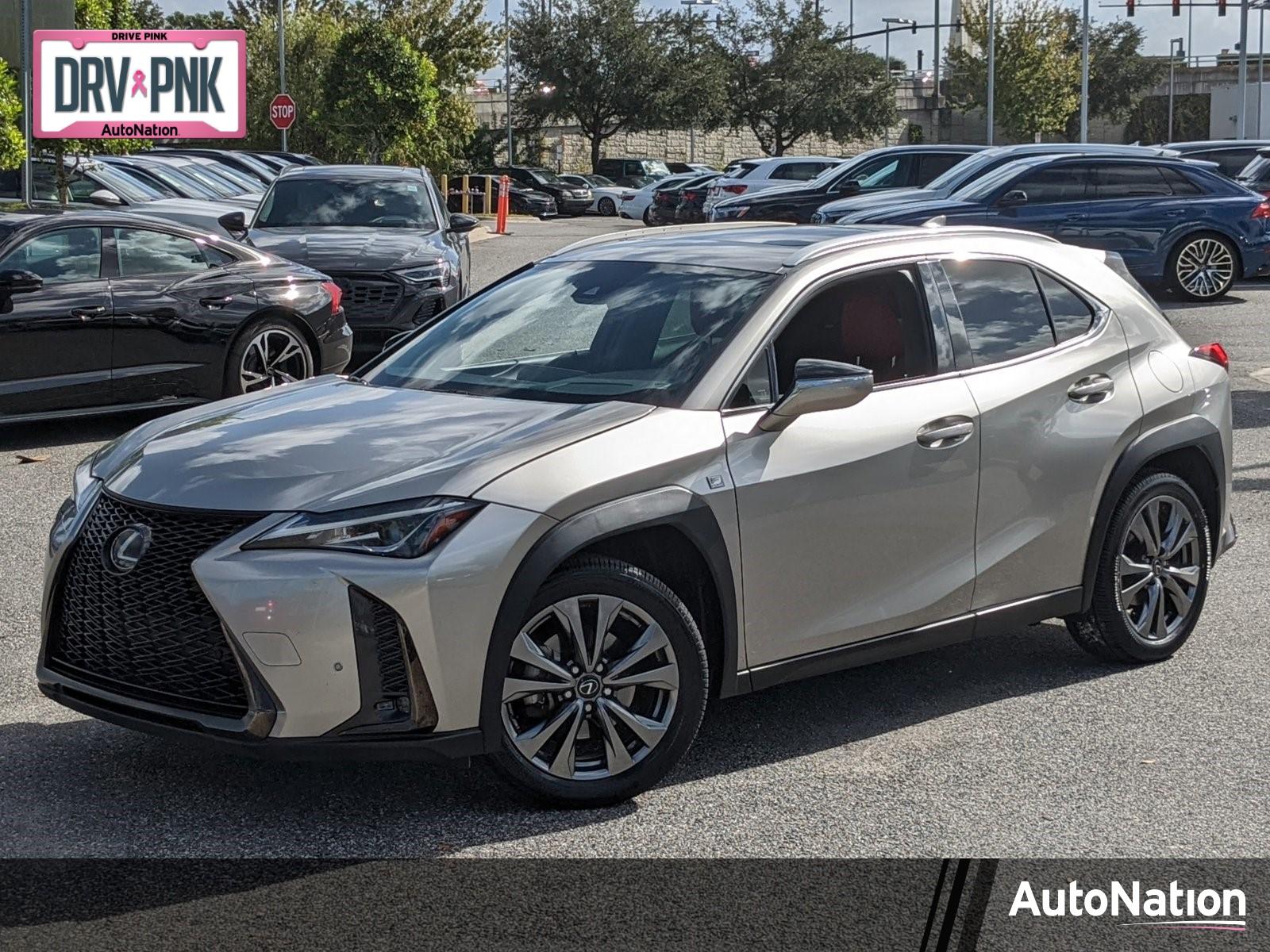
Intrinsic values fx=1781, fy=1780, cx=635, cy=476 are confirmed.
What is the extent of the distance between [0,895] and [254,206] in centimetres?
1782

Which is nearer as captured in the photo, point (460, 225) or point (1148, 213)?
point (460, 225)

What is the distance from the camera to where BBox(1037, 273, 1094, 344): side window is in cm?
617

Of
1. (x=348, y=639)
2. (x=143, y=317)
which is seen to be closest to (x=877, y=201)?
(x=143, y=317)

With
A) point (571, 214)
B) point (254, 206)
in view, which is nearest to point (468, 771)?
point (254, 206)

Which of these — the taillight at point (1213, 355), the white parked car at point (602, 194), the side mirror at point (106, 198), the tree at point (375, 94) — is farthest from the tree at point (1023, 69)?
the taillight at point (1213, 355)

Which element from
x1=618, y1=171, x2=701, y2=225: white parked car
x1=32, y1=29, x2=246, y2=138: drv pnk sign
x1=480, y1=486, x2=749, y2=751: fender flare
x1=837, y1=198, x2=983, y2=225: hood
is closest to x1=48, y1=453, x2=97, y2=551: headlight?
x1=480, y1=486, x2=749, y2=751: fender flare

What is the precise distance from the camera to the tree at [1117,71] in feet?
296

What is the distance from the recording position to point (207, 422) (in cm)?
531

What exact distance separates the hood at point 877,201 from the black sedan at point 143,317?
9.57 m

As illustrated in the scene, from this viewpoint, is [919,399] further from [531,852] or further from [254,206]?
[254,206]

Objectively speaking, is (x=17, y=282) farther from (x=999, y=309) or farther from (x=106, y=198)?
(x=106, y=198)

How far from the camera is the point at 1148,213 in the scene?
20219mm

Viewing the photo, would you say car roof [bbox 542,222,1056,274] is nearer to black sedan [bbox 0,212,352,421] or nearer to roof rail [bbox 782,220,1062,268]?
roof rail [bbox 782,220,1062,268]

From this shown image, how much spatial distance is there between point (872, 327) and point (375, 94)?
34.9 m
